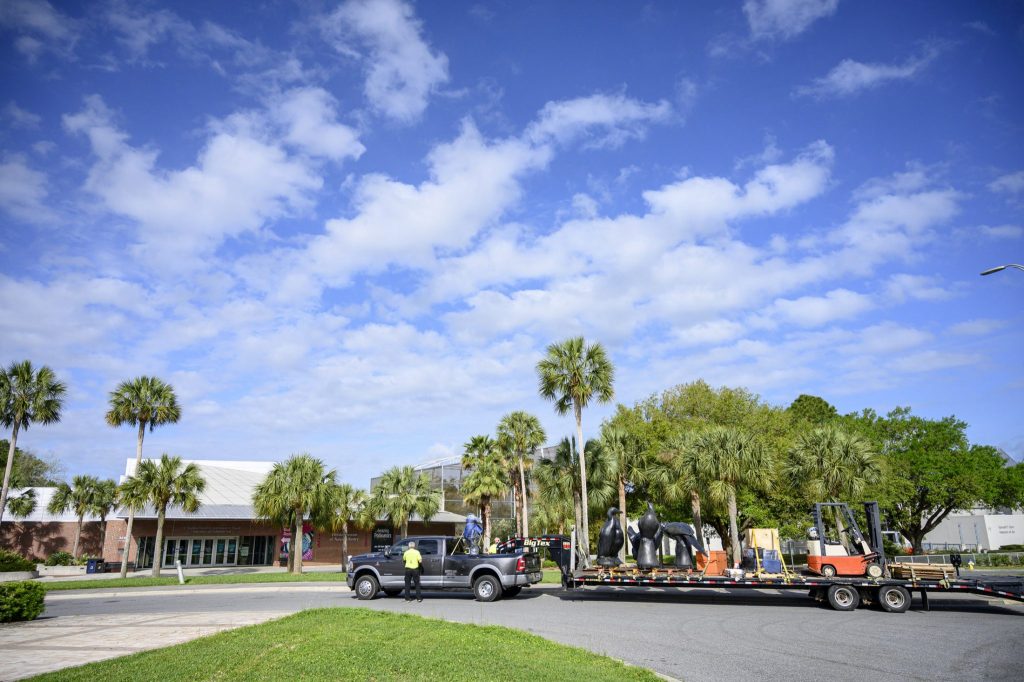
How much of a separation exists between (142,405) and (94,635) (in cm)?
2600

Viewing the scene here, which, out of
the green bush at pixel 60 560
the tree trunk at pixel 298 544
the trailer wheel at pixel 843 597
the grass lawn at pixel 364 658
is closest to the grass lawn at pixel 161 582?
the tree trunk at pixel 298 544

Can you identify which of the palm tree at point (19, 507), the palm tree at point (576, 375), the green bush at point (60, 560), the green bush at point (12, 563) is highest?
the palm tree at point (576, 375)

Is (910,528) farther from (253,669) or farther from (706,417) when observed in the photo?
(253,669)

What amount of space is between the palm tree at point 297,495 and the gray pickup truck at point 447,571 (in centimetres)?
1606

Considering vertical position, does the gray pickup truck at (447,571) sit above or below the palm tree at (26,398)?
below

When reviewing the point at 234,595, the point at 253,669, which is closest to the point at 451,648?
the point at 253,669

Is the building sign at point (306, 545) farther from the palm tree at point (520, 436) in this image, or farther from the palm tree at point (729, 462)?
the palm tree at point (729, 462)

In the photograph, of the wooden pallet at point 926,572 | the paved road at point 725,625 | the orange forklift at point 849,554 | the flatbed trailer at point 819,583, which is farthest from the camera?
the orange forklift at point 849,554

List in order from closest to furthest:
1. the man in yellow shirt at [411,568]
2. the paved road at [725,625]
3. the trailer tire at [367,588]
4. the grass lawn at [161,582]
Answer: the paved road at [725,625]
the man in yellow shirt at [411,568]
the trailer tire at [367,588]
the grass lawn at [161,582]

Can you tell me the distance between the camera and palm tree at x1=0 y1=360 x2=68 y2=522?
117ft

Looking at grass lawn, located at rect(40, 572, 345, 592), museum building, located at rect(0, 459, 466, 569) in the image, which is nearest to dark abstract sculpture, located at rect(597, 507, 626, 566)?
grass lawn, located at rect(40, 572, 345, 592)

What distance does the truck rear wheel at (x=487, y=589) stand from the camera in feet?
59.5

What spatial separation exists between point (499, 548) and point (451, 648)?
1139cm

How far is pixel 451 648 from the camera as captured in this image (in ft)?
31.3
